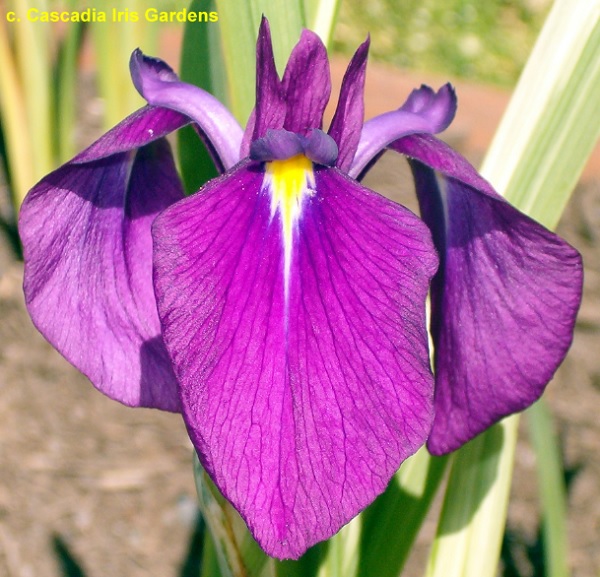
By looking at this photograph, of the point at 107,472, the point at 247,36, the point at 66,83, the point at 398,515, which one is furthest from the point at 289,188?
the point at 66,83

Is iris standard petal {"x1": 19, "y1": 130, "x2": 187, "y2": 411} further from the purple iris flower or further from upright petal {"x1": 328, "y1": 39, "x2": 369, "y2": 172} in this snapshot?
upright petal {"x1": 328, "y1": 39, "x2": 369, "y2": 172}

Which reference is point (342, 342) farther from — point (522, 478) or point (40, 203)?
point (522, 478)

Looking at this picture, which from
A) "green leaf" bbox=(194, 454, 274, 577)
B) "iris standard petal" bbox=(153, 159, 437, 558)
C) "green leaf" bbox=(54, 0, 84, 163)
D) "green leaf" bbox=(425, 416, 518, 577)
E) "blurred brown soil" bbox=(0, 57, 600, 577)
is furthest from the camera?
"green leaf" bbox=(54, 0, 84, 163)

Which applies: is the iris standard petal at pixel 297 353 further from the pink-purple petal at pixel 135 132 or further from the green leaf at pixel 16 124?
the green leaf at pixel 16 124

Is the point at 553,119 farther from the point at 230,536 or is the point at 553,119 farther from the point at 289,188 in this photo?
the point at 230,536

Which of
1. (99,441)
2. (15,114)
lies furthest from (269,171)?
(15,114)

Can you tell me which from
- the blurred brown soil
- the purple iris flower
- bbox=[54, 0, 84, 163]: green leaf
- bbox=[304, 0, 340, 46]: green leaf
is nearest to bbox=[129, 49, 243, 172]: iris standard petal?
the purple iris flower

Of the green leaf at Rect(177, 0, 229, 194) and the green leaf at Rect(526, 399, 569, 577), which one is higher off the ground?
the green leaf at Rect(177, 0, 229, 194)
